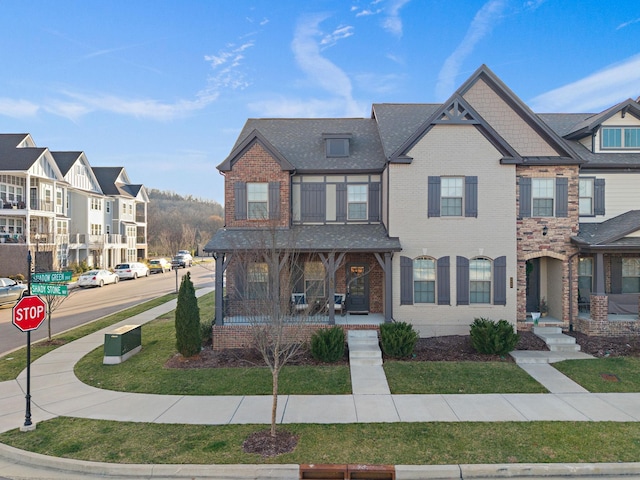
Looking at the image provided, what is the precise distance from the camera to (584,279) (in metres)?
15.3

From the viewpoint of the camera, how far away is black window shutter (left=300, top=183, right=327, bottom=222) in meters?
15.5

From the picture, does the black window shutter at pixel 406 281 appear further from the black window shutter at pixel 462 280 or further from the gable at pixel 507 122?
the gable at pixel 507 122

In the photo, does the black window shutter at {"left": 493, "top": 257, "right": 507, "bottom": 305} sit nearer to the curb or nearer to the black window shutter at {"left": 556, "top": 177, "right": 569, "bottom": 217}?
the black window shutter at {"left": 556, "top": 177, "right": 569, "bottom": 217}

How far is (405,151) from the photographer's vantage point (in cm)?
1397

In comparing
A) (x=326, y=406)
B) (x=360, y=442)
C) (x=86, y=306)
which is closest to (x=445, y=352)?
(x=326, y=406)

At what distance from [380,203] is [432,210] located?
2268 millimetres

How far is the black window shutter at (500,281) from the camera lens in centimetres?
1385

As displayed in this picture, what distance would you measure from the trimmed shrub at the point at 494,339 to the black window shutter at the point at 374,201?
5905 millimetres

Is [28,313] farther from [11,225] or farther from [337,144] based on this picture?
[11,225]

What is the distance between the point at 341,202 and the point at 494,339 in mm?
7639

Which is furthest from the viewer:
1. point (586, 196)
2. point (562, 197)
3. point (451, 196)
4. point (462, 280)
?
point (586, 196)

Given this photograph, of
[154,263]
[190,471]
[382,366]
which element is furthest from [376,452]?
[154,263]

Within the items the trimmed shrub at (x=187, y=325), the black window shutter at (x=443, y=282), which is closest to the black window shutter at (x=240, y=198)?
the trimmed shrub at (x=187, y=325)

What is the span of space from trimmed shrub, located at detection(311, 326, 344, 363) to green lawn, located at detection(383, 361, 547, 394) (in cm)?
150
